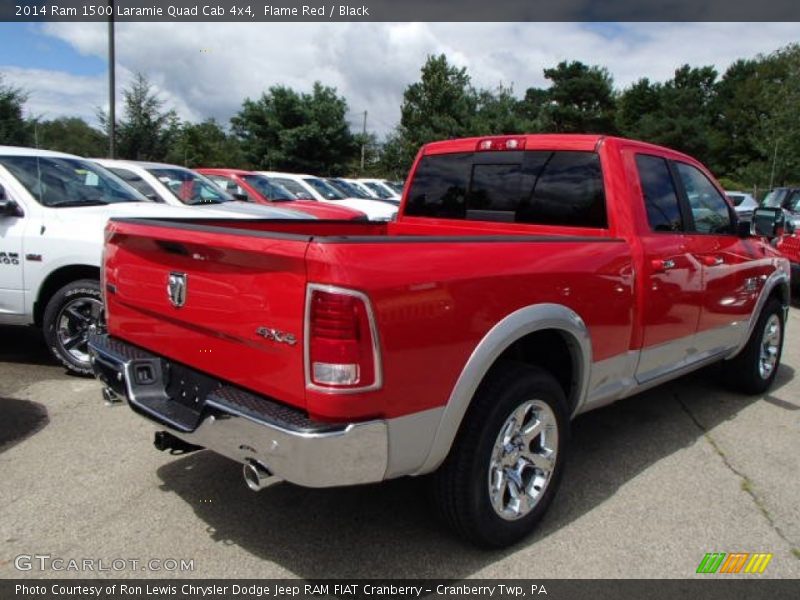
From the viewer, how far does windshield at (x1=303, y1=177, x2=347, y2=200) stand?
15672 millimetres

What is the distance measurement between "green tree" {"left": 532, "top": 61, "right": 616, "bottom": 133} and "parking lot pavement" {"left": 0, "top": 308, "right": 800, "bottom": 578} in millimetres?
57732

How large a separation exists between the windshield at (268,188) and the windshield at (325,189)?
1736 mm

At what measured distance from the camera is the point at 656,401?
5230 millimetres

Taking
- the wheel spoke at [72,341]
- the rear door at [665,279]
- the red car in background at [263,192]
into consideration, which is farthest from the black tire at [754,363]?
the red car in background at [263,192]

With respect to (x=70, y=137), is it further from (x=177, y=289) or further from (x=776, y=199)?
(x=177, y=289)

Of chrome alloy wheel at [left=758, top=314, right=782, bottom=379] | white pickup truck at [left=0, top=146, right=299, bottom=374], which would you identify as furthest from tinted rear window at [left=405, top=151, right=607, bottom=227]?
chrome alloy wheel at [left=758, top=314, right=782, bottom=379]

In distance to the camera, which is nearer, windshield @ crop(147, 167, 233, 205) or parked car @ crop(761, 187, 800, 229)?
windshield @ crop(147, 167, 233, 205)

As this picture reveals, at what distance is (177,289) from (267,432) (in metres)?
0.85

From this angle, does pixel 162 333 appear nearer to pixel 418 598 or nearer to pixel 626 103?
pixel 418 598

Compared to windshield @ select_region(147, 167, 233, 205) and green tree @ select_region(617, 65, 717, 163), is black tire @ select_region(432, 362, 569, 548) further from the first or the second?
green tree @ select_region(617, 65, 717, 163)

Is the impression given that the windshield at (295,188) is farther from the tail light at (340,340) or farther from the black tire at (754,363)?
the tail light at (340,340)

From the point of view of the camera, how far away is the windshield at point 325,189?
51.4 feet

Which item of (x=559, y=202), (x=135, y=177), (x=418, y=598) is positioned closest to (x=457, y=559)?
(x=418, y=598)

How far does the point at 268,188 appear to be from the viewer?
13.3 metres
